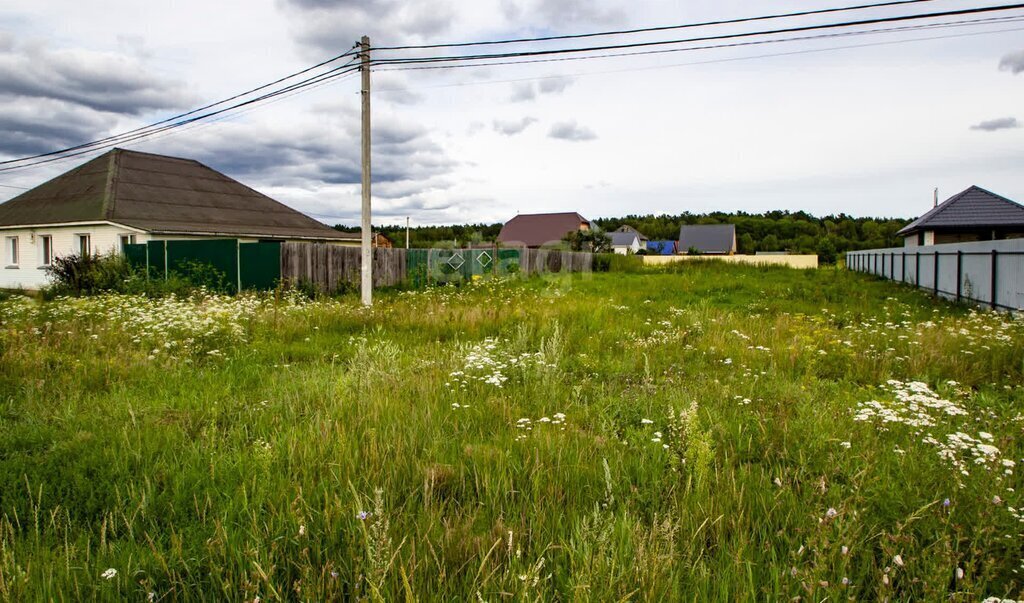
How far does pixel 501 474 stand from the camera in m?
2.72

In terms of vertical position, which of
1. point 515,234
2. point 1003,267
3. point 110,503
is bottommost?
point 110,503

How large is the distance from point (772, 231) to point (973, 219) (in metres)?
67.9

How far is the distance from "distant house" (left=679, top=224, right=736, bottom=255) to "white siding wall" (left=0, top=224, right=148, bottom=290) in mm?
75855

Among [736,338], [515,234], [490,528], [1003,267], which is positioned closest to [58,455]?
[490,528]

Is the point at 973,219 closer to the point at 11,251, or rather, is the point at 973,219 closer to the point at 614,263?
the point at 614,263

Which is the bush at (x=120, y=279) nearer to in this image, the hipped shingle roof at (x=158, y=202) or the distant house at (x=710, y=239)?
the hipped shingle roof at (x=158, y=202)

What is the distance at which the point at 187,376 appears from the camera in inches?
204

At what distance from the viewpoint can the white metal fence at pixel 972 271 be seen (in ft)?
34.9

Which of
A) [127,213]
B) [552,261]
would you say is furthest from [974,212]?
[127,213]

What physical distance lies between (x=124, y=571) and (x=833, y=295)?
15.7 m

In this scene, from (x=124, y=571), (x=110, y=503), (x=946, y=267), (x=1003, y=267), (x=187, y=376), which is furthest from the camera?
(x=946, y=267)

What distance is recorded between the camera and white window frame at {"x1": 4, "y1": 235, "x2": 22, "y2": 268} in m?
23.9

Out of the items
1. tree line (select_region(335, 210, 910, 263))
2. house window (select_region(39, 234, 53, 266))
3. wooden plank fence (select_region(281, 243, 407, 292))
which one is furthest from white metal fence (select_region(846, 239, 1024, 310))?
tree line (select_region(335, 210, 910, 263))

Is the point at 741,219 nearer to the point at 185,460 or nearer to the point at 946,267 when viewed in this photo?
the point at 946,267
